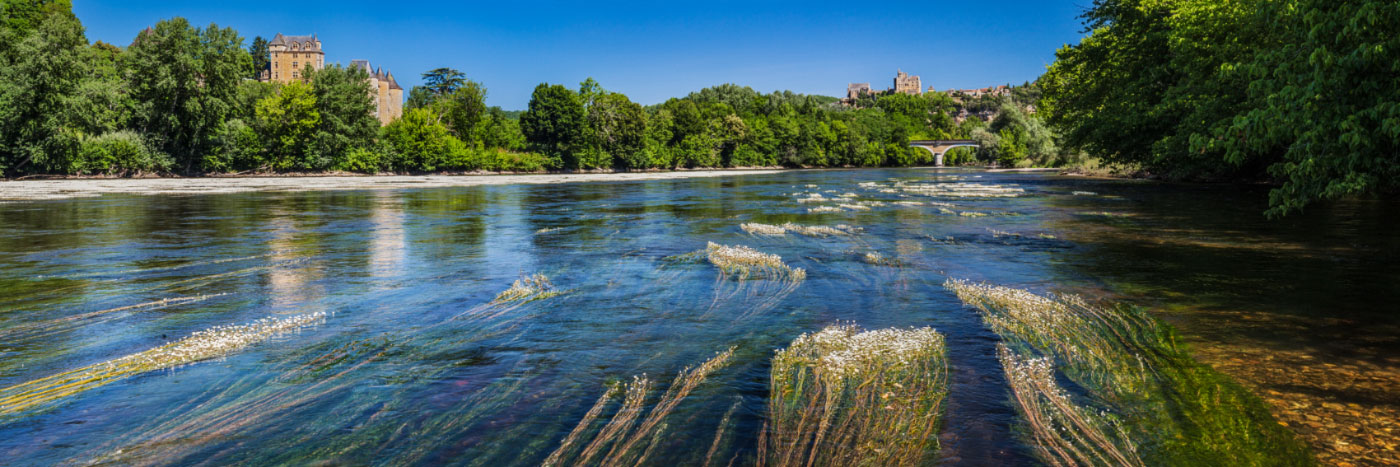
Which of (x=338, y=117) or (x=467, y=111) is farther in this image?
(x=467, y=111)

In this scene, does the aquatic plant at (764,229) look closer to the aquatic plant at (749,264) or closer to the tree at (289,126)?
the aquatic plant at (749,264)

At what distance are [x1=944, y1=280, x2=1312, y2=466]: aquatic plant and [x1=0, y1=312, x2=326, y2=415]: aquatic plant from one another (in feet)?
25.9

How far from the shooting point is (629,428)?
5.66m

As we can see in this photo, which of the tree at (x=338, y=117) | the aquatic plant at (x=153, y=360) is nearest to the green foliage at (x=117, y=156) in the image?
the tree at (x=338, y=117)

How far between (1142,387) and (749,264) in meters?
8.37

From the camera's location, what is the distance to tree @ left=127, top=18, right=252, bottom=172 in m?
75.2

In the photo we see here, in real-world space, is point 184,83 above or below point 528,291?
above

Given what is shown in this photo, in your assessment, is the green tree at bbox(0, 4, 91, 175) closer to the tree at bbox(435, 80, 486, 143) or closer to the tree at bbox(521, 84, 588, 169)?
the tree at bbox(435, 80, 486, 143)

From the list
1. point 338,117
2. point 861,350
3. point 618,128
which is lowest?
point 861,350

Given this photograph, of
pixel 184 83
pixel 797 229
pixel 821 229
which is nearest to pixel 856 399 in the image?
pixel 821 229

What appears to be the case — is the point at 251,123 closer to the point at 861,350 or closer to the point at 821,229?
the point at 821,229

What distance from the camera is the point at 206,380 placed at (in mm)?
6828

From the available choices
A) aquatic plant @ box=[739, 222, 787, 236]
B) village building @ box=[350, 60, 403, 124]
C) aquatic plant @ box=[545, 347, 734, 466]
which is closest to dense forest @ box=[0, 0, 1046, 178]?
village building @ box=[350, 60, 403, 124]

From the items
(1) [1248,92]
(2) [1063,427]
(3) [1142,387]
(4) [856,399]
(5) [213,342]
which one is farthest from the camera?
(1) [1248,92]
